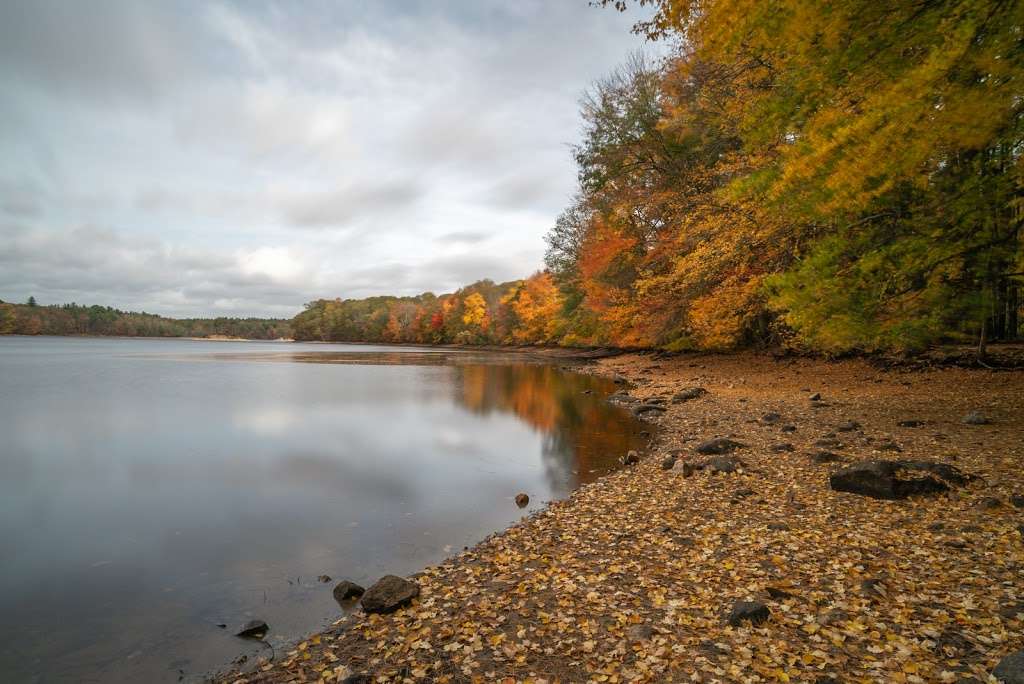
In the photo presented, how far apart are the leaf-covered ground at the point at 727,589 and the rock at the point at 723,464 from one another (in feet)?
0.71

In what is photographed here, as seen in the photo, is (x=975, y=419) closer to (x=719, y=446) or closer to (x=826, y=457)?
(x=826, y=457)

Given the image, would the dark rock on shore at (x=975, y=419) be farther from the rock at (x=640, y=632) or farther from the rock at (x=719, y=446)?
the rock at (x=640, y=632)

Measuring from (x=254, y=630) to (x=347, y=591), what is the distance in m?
1.06

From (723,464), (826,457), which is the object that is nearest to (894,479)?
(826,457)

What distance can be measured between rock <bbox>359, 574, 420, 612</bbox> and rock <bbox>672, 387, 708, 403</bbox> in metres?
15.1

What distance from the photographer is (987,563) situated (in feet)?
16.3

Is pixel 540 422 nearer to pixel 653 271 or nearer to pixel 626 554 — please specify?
pixel 626 554

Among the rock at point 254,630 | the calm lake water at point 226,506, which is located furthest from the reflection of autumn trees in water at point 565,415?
the rock at point 254,630

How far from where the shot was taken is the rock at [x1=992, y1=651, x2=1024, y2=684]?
302 cm

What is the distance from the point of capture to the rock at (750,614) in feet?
14.5

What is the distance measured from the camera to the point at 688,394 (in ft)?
64.2

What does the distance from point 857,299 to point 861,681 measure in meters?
7.51

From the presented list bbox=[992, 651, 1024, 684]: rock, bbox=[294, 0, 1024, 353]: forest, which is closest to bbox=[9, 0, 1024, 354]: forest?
bbox=[294, 0, 1024, 353]: forest

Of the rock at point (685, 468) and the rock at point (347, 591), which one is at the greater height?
the rock at point (685, 468)
